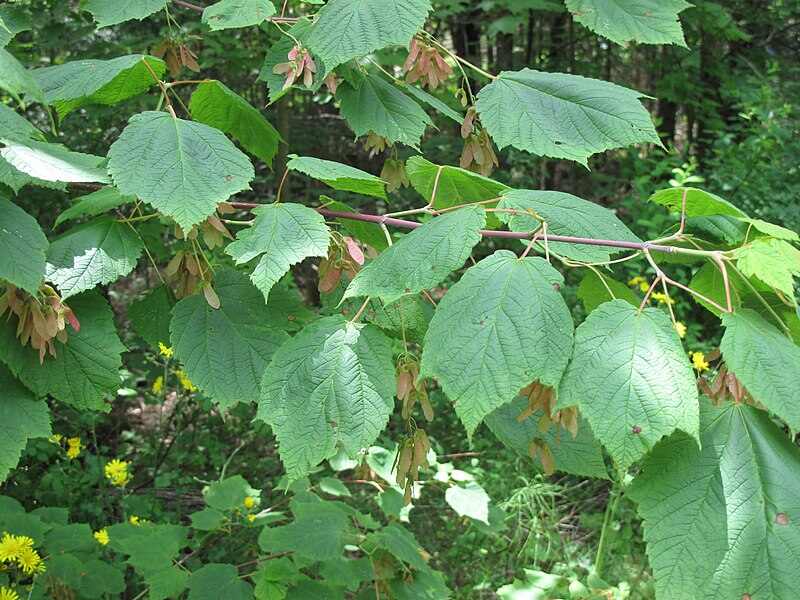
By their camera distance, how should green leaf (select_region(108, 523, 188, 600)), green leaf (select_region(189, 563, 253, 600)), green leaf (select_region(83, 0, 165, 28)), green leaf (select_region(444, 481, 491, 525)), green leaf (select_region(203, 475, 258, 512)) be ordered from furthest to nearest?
green leaf (select_region(444, 481, 491, 525)), green leaf (select_region(203, 475, 258, 512)), green leaf (select_region(108, 523, 188, 600)), green leaf (select_region(189, 563, 253, 600)), green leaf (select_region(83, 0, 165, 28))

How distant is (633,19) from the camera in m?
1.67

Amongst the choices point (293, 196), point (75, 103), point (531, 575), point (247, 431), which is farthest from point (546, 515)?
point (75, 103)

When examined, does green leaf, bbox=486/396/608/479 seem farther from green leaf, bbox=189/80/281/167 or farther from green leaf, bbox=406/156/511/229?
green leaf, bbox=189/80/281/167

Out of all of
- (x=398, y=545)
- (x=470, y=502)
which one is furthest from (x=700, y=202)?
(x=470, y=502)

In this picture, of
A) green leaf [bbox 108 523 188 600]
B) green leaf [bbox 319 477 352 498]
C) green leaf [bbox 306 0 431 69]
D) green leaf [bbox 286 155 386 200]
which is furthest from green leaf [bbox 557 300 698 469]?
green leaf [bbox 319 477 352 498]

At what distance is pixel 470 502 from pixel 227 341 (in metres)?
1.90

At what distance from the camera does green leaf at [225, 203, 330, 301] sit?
1.21 metres

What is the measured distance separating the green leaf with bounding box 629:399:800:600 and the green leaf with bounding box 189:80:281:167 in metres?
1.05

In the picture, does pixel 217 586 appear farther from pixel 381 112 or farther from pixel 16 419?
pixel 381 112

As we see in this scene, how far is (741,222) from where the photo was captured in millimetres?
1389

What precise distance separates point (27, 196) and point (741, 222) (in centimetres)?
399

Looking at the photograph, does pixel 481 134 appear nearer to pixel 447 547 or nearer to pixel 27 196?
pixel 447 547

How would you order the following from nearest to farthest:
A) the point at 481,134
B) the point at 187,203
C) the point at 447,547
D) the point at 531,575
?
the point at 187,203 < the point at 481,134 < the point at 531,575 < the point at 447,547

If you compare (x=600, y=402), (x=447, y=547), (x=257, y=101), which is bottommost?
(x=447, y=547)
